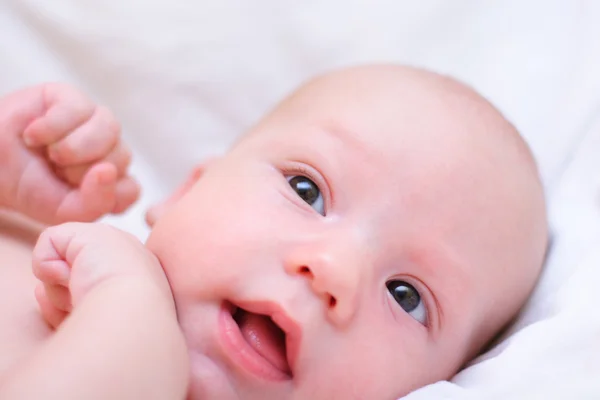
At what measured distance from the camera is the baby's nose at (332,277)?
3.11 ft

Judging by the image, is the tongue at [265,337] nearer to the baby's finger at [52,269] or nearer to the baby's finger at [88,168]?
the baby's finger at [52,269]

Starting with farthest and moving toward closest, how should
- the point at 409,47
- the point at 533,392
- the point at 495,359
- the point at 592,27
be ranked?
the point at 409,47 < the point at 592,27 < the point at 495,359 < the point at 533,392

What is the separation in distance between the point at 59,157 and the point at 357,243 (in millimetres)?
512

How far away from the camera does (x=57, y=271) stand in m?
0.94

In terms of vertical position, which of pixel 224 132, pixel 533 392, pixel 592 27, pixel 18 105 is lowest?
pixel 224 132

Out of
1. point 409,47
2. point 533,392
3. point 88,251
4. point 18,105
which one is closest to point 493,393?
point 533,392

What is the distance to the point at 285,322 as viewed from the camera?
943 millimetres

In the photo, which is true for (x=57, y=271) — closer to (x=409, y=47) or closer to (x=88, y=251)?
(x=88, y=251)

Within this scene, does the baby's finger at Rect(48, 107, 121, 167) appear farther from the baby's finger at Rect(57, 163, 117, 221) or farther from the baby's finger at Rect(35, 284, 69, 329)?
the baby's finger at Rect(35, 284, 69, 329)

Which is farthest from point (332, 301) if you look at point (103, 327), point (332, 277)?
point (103, 327)

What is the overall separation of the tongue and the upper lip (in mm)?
22

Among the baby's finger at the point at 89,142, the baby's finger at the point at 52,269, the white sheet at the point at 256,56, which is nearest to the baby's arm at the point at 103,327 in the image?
the baby's finger at the point at 52,269

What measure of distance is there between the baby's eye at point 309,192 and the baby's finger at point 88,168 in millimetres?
350

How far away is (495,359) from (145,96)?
3.11ft
